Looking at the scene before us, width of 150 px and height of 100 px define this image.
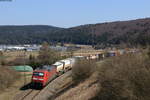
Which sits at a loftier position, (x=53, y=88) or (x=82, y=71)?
(x=82, y=71)

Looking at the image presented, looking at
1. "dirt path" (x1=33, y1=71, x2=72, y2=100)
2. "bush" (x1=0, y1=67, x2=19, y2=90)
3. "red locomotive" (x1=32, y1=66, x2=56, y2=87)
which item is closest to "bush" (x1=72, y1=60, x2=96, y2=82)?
"dirt path" (x1=33, y1=71, x2=72, y2=100)

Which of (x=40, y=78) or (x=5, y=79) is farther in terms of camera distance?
(x=5, y=79)

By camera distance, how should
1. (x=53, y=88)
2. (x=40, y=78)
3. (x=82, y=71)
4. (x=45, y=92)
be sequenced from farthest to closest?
(x=40, y=78)
(x=53, y=88)
(x=45, y=92)
(x=82, y=71)

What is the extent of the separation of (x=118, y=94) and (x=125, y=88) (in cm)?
93

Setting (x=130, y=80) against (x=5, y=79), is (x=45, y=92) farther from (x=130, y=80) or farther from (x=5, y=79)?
(x=130, y=80)

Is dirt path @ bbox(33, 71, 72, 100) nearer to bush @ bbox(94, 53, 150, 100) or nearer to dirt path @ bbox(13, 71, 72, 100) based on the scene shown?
dirt path @ bbox(13, 71, 72, 100)

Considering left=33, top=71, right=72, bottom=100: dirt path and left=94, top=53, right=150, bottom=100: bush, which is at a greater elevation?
left=94, top=53, right=150, bottom=100: bush

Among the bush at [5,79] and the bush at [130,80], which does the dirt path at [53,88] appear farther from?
the bush at [130,80]

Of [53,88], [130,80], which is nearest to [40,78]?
[53,88]

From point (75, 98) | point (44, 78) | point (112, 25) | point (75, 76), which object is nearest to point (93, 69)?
point (75, 76)

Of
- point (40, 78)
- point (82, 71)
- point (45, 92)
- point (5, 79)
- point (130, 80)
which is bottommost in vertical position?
point (45, 92)

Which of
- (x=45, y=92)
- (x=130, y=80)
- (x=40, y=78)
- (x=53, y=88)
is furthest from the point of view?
(x=40, y=78)

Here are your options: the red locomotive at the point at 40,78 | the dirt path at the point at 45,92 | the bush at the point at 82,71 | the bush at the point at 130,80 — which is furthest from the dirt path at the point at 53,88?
the bush at the point at 130,80

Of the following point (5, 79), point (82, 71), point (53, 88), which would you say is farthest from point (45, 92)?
point (5, 79)
